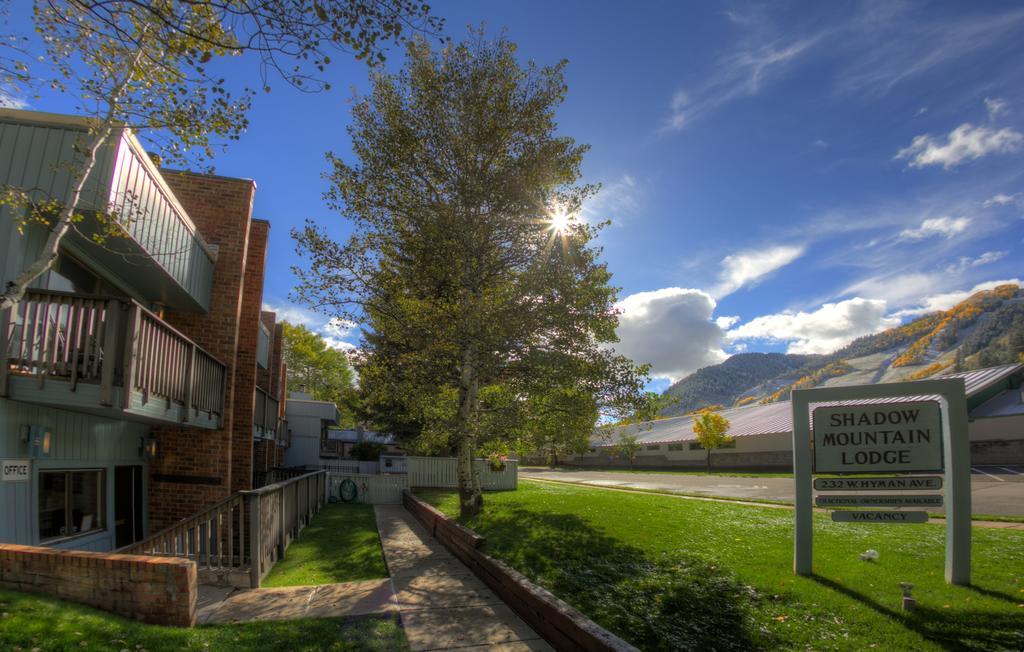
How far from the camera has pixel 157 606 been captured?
4.99 metres

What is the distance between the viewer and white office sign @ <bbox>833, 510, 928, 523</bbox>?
6.20 meters

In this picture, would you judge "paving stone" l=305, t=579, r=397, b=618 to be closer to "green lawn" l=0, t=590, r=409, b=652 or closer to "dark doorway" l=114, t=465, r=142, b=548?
"green lawn" l=0, t=590, r=409, b=652

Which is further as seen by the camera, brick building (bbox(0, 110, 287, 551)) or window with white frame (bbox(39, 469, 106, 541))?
window with white frame (bbox(39, 469, 106, 541))

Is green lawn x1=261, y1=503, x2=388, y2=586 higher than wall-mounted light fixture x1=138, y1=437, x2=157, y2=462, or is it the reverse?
wall-mounted light fixture x1=138, y1=437, x2=157, y2=462

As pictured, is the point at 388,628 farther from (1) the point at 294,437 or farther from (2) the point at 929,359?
(2) the point at 929,359

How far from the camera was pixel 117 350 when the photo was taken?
6.30m

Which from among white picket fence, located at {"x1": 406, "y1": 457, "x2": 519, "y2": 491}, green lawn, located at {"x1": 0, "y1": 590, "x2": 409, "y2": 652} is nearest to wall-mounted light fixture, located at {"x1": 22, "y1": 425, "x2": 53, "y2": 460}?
green lawn, located at {"x1": 0, "y1": 590, "x2": 409, "y2": 652}

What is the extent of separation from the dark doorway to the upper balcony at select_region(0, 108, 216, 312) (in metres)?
3.16

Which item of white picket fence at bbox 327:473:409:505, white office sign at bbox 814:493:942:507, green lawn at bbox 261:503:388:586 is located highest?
white office sign at bbox 814:493:942:507

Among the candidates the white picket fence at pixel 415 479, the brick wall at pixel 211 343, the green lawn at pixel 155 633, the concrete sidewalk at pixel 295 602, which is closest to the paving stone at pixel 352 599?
the concrete sidewalk at pixel 295 602

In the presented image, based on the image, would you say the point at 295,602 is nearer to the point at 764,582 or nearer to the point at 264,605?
the point at 264,605

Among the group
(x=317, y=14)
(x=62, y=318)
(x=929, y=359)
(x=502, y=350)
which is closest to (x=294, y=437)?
(x=502, y=350)

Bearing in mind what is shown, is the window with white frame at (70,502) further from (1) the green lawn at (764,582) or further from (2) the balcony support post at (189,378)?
(1) the green lawn at (764,582)

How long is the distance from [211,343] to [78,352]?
14.8ft
